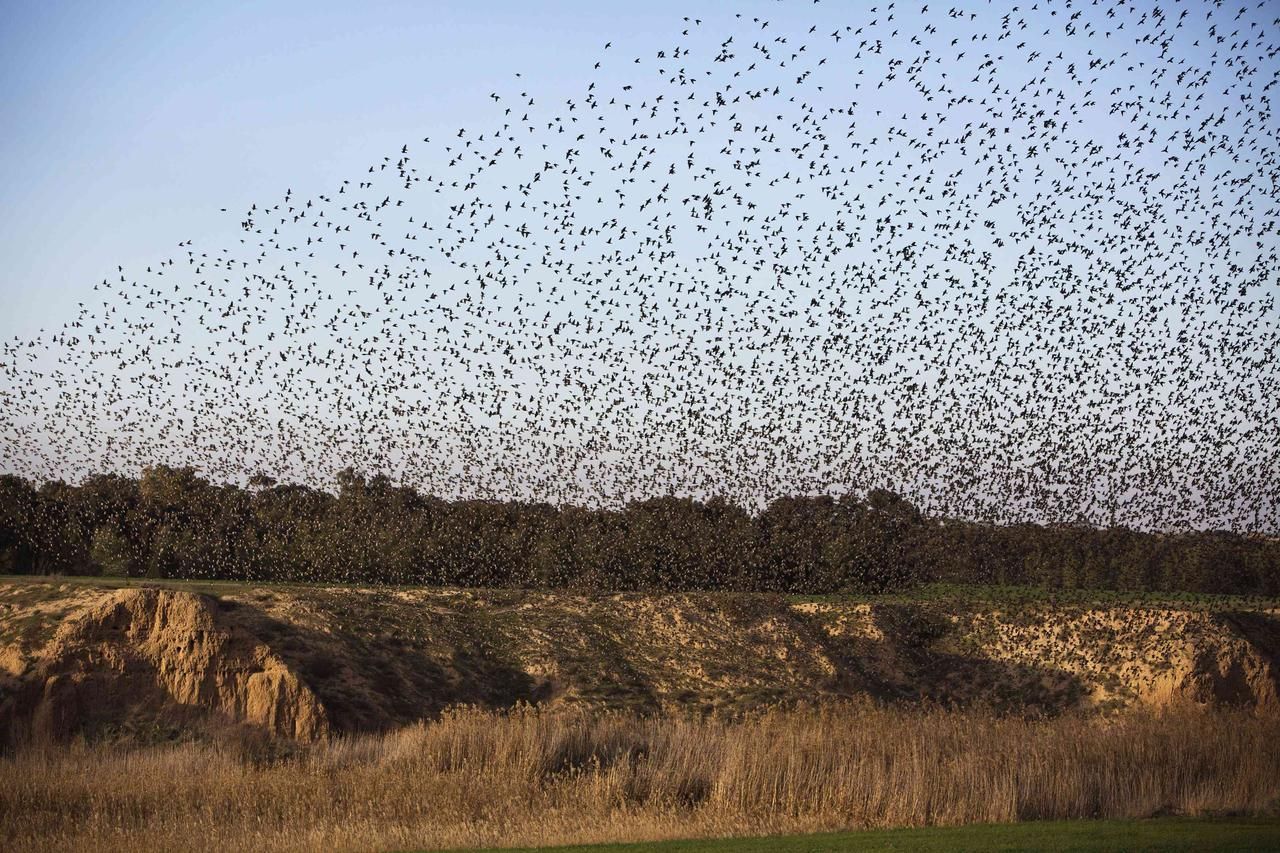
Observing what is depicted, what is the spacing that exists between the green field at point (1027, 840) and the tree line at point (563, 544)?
30743 millimetres

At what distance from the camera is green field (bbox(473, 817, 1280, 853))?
55.4 ft

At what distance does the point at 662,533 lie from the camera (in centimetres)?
5553

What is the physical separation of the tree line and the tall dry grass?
951 inches

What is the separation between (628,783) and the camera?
23.5 meters

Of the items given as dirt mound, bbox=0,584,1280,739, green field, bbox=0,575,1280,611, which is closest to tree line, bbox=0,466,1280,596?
green field, bbox=0,575,1280,611

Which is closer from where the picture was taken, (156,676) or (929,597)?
(156,676)

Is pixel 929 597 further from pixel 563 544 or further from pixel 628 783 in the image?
pixel 628 783

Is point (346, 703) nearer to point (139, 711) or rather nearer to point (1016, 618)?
point (139, 711)

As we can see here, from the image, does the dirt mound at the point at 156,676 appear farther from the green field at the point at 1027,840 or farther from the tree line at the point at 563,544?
the tree line at the point at 563,544

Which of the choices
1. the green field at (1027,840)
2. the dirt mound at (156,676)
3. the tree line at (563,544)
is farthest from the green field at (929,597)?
the green field at (1027,840)

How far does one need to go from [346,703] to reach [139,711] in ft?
16.9

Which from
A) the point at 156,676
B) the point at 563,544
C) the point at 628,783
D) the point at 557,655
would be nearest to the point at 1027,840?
the point at 628,783

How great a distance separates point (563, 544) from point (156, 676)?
83.0 feet

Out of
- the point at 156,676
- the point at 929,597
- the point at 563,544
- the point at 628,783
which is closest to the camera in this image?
the point at 628,783
